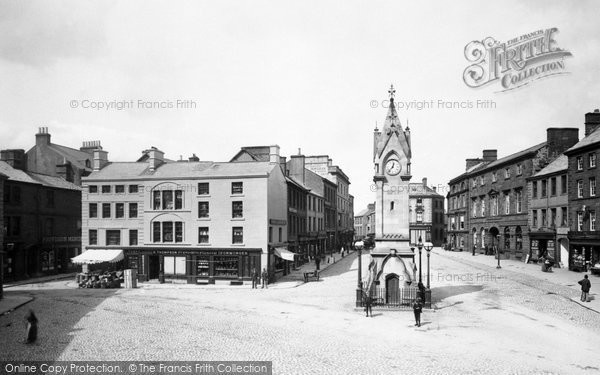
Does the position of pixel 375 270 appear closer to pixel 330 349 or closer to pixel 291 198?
pixel 330 349

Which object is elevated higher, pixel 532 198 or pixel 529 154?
pixel 529 154

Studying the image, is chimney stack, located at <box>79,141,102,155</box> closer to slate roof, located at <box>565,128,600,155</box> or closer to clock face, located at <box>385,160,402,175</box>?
clock face, located at <box>385,160,402,175</box>

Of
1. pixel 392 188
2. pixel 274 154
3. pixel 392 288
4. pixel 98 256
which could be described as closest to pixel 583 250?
pixel 392 188

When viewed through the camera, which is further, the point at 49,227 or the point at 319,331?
the point at 49,227

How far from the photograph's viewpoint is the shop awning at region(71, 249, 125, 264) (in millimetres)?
37219

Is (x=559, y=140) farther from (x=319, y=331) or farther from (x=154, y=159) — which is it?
(x=319, y=331)

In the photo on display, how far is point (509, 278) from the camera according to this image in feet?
126

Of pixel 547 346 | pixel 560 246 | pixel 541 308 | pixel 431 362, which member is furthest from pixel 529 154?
pixel 431 362

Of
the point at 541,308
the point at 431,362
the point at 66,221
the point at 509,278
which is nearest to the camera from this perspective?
the point at 431,362

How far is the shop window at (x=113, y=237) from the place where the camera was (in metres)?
40.1

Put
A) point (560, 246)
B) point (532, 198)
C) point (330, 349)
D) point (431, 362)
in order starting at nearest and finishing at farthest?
point (431, 362) → point (330, 349) → point (560, 246) → point (532, 198)

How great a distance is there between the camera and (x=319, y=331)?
65.5ft

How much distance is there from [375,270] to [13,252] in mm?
33317

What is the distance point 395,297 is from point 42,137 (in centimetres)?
4910
